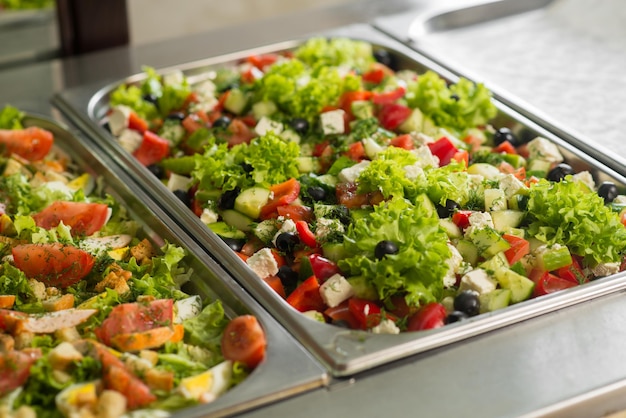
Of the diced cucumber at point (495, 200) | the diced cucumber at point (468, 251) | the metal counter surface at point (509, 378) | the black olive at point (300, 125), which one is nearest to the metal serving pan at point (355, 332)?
the metal counter surface at point (509, 378)

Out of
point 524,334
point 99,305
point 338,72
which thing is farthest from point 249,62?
point 524,334

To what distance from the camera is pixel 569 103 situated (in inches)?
110

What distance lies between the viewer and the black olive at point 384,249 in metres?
1.88

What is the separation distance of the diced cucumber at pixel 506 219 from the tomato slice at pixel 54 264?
962 mm

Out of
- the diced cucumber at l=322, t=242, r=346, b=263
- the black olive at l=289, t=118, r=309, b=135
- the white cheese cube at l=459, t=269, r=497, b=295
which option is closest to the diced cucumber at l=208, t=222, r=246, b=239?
the diced cucumber at l=322, t=242, r=346, b=263

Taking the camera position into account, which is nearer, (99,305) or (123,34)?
(99,305)

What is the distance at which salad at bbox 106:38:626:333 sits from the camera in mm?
1915

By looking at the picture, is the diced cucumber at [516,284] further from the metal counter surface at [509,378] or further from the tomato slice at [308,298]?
the tomato slice at [308,298]

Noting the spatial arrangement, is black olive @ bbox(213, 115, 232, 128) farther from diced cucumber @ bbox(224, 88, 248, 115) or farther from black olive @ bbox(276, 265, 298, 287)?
black olive @ bbox(276, 265, 298, 287)

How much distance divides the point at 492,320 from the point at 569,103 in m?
1.23

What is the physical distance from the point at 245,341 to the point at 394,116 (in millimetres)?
1093

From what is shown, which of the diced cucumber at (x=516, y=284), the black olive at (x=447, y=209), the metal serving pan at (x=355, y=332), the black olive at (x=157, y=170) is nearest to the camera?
the metal serving pan at (x=355, y=332)

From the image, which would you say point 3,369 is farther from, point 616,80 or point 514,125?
point 616,80

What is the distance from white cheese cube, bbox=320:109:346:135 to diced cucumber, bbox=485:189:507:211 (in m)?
0.56
